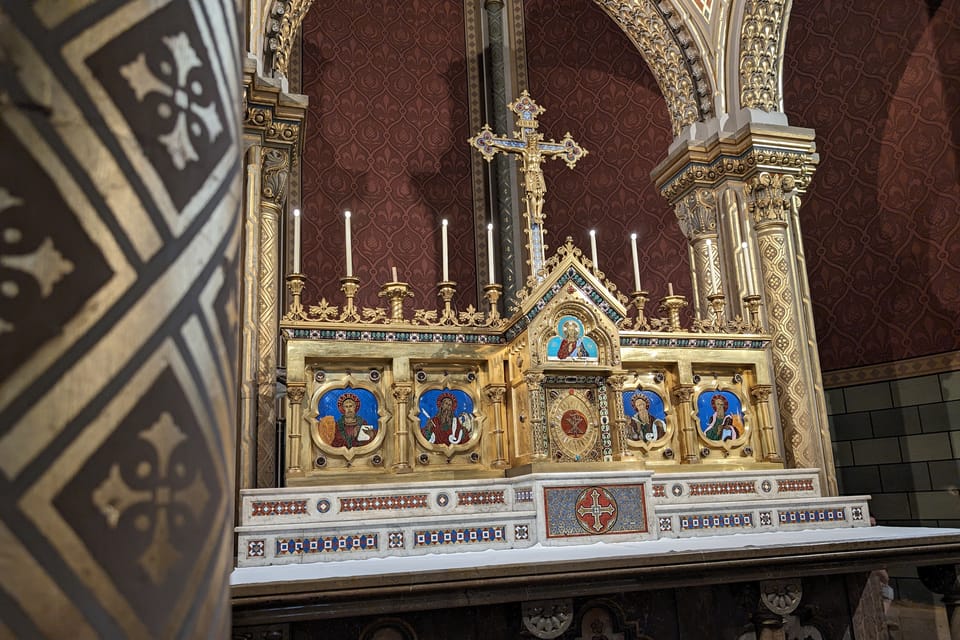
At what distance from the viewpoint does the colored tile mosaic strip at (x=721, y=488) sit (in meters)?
4.03

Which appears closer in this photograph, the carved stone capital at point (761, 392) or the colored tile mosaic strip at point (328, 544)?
the colored tile mosaic strip at point (328, 544)

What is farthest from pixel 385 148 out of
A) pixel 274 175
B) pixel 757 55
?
pixel 757 55

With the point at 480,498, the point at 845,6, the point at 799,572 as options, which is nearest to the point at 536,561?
the point at 480,498

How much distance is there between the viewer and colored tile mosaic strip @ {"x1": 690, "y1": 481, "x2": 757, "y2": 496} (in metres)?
4.03

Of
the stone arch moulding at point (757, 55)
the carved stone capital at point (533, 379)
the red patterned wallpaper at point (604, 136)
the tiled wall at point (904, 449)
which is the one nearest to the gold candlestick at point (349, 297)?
the carved stone capital at point (533, 379)

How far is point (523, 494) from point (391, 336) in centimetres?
102

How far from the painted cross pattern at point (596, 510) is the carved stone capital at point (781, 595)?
0.70 metres

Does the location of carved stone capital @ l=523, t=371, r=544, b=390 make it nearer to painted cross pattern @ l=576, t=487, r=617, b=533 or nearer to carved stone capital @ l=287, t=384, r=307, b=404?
painted cross pattern @ l=576, t=487, r=617, b=533

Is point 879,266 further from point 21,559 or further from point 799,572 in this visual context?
point 21,559

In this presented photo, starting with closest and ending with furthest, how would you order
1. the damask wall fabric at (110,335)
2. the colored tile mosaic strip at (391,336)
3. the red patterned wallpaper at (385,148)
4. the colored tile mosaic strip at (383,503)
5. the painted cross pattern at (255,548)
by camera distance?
the damask wall fabric at (110,335) < the painted cross pattern at (255,548) < the colored tile mosaic strip at (383,503) < the colored tile mosaic strip at (391,336) < the red patterned wallpaper at (385,148)

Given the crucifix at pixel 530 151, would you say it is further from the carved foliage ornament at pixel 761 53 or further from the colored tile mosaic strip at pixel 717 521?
the colored tile mosaic strip at pixel 717 521

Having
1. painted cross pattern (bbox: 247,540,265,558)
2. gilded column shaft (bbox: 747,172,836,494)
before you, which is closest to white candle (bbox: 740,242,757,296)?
gilded column shaft (bbox: 747,172,836,494)

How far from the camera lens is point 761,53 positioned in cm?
573

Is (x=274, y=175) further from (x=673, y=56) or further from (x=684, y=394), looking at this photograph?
(x=673, y=56)
